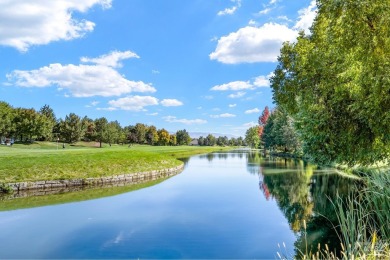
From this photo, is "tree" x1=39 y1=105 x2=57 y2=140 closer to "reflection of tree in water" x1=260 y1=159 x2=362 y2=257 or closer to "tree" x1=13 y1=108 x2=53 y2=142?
"tree" x1=13 y1=108 x2=53 y2=142

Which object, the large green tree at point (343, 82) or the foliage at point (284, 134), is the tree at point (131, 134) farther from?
the large green tree at point (343, 82)

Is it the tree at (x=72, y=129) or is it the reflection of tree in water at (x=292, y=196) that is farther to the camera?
the tree at (x=72, y=129)

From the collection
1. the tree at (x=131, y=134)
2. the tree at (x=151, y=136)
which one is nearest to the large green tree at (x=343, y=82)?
the tree at (x=131, y=134)

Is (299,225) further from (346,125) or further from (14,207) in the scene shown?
(14,207)

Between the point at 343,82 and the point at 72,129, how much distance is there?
8766cm

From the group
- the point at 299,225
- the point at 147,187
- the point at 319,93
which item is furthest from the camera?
the point at 147,187

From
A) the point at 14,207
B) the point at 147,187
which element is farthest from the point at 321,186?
the point at 14,207

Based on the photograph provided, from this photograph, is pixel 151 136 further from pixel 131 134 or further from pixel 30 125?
pixel 30 125

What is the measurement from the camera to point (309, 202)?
21.0 meters

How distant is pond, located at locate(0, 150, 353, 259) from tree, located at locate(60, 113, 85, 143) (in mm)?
71967

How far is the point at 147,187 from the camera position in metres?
30.0

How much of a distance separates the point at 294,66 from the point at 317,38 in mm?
2687

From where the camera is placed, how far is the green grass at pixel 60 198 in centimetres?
2075

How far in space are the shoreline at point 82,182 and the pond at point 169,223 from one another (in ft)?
10.6
